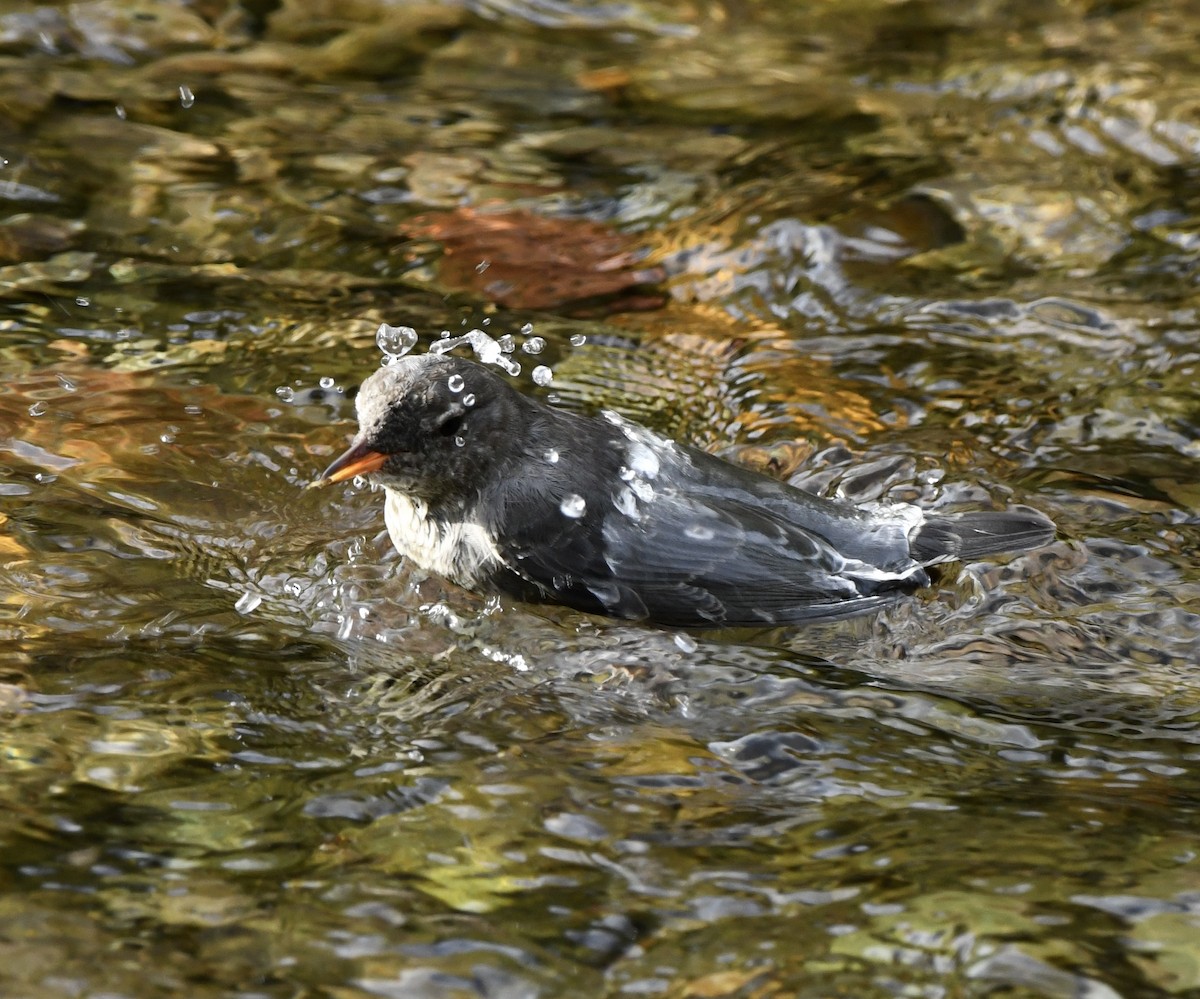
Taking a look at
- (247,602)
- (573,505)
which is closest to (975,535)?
(573,505)

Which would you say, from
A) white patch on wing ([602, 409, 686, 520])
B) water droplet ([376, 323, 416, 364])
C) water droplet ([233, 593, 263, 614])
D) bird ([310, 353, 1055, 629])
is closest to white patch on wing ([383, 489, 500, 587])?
bird ([310, 353, 1055, 629])

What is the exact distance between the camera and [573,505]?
4.89 metres

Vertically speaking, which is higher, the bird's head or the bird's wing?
the bird's head

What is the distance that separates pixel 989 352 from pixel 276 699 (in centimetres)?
359

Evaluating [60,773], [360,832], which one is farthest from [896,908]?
[60,773]

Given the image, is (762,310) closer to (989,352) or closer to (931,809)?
(989,352)

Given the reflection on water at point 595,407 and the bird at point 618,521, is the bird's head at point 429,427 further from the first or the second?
the reflection on water at point 595,407

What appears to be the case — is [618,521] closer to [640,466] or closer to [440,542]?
[640,466]

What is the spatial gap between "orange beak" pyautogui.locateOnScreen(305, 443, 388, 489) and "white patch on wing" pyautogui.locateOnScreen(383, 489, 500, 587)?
0.89 feet

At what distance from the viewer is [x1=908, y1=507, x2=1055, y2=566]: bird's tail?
16.2 feet

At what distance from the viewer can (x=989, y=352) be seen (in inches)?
251

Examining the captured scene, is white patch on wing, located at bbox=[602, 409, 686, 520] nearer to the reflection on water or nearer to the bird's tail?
the reflection on water

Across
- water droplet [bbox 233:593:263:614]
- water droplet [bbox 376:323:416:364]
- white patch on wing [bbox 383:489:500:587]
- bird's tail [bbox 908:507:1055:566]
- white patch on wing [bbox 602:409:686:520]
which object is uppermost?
water droplet [bbox 376:323:416:364]

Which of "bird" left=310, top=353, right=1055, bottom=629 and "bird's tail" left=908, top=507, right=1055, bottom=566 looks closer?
"bird" left=310, top=353, right=1055, bottom=629
